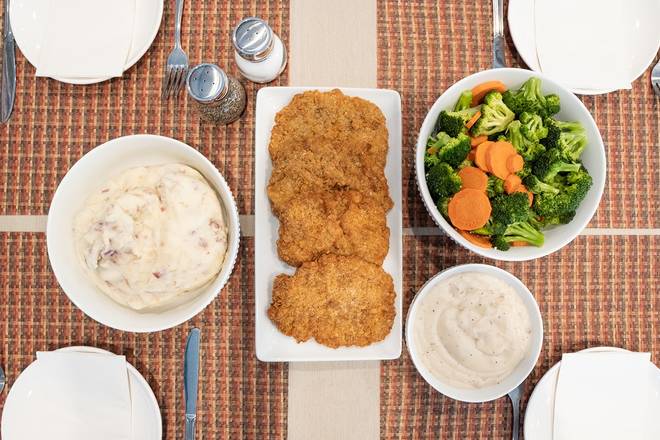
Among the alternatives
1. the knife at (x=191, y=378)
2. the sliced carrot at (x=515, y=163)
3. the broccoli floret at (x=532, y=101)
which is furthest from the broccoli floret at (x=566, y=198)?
the knife at (x=191, y=378)

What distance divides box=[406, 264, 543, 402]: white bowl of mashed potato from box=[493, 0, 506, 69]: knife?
2.50 ft

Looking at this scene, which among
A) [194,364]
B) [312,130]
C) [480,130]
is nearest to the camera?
[480,130]

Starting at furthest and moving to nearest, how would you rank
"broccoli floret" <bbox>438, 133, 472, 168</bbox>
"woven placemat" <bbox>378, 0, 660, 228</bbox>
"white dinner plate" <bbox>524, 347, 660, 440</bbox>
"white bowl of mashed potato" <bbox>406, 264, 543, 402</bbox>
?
"woven placemat" <bbox>378, 0, 660, 228</bbox>, "white dinner plate" <bbox>524, 347, 660, 440</bbox>, "white bowl of mashed potato" <bbox>406, 264, 543, 402</bbox>, "broccoli floret" <bbox>438, 133, 472, 168</bbox>

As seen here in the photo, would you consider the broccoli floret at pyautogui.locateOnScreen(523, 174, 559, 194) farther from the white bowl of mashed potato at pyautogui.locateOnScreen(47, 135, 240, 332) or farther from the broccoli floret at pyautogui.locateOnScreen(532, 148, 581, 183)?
the white bowl of mashed potato at pyautogui.locateOnScreen(47, 135, 240, 332)

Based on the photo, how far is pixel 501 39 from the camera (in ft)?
6.07

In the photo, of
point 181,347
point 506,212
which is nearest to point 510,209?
point 506,212

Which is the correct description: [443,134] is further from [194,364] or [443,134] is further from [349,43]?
[194,364]

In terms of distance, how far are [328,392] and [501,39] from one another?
1.42m

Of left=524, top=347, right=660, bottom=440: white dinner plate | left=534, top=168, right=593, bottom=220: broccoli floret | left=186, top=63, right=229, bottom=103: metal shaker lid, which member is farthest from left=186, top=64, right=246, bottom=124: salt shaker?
left=524, top=347, right=660, bottom=440: white dinner plate

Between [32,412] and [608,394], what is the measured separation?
1.96 metres

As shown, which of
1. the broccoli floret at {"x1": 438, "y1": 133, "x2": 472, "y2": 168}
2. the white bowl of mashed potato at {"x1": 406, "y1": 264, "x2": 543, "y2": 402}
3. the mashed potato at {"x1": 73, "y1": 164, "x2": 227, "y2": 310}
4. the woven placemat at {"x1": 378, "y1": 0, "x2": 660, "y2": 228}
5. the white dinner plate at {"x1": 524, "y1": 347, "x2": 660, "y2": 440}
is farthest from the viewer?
the woven placemat at {"x1": 378, "y1": 0, "x2": 660, "y2": 228}

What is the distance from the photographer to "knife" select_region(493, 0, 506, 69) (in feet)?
6.04

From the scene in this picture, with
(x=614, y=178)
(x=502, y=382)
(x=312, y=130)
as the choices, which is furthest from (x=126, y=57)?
(x=614, y=178)

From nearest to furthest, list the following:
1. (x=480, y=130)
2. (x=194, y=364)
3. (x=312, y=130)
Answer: (x=480, y=130) < (x=312, y=130) < (x=194, y=364)
